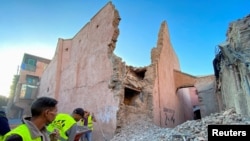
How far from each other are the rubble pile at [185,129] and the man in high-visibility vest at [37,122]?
11.6 ft

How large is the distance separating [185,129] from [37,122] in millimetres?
4817

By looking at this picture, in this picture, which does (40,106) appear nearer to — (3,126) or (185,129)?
(3,126)

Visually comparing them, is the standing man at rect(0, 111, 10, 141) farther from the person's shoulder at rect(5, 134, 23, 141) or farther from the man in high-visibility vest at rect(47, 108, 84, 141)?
the person's shoulder at rect(5, 134, 23, 141)

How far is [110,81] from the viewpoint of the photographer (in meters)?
8.68

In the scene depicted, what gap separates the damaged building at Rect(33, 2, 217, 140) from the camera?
8.52 m

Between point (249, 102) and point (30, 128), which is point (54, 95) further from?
point (30, 128)

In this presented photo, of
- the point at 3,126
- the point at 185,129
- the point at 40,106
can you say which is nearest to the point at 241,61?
the point at 185,129

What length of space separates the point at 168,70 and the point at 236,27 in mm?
7621

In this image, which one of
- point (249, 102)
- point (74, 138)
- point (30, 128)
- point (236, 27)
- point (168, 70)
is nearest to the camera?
point (30, 128)

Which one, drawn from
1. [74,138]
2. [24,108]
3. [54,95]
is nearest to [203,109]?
[54,95]

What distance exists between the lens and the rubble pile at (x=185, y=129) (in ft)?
15.8

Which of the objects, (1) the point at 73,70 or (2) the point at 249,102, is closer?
(2) the point at 249,102

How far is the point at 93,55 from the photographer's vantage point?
10.6 meters

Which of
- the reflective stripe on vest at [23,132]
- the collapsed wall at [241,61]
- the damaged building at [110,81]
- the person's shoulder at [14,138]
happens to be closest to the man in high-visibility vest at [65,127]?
the reflective stripe on vest at [23,132]
